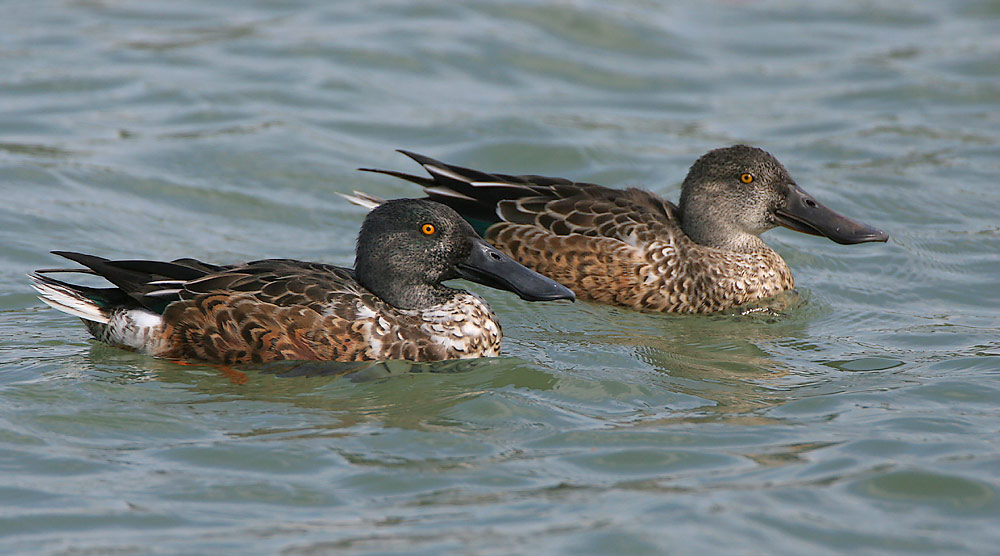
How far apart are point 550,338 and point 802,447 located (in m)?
2.22

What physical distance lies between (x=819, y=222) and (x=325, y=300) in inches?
146

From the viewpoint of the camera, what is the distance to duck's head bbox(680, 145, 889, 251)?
926 cm

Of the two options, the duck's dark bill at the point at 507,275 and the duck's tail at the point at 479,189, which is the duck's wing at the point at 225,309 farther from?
the duck's tail at the point at 479,189

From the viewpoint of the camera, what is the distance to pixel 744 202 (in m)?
9.36

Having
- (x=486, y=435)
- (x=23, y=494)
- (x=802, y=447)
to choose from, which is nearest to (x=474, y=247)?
(x=486, y=435)

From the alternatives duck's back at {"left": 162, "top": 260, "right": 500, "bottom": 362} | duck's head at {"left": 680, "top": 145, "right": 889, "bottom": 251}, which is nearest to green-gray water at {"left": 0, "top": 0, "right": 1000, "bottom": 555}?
duck's back at {"left": 162, "top": 260, "right": 500, "bottom": 362}

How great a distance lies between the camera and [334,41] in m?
16.1

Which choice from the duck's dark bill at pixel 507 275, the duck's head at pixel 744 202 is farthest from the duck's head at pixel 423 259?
the duck's head at pixel 744 202

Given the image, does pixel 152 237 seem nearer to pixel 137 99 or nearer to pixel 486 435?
pixel 137 99

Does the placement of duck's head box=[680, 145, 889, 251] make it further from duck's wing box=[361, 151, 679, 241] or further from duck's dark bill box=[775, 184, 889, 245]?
duck's wing box=[361, 151, 679, 241]

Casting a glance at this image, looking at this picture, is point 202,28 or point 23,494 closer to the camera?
point 23,494

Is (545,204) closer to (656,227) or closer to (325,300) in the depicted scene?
(656,227)

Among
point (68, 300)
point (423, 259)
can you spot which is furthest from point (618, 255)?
point (68, 300)

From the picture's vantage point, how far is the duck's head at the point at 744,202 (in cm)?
926
